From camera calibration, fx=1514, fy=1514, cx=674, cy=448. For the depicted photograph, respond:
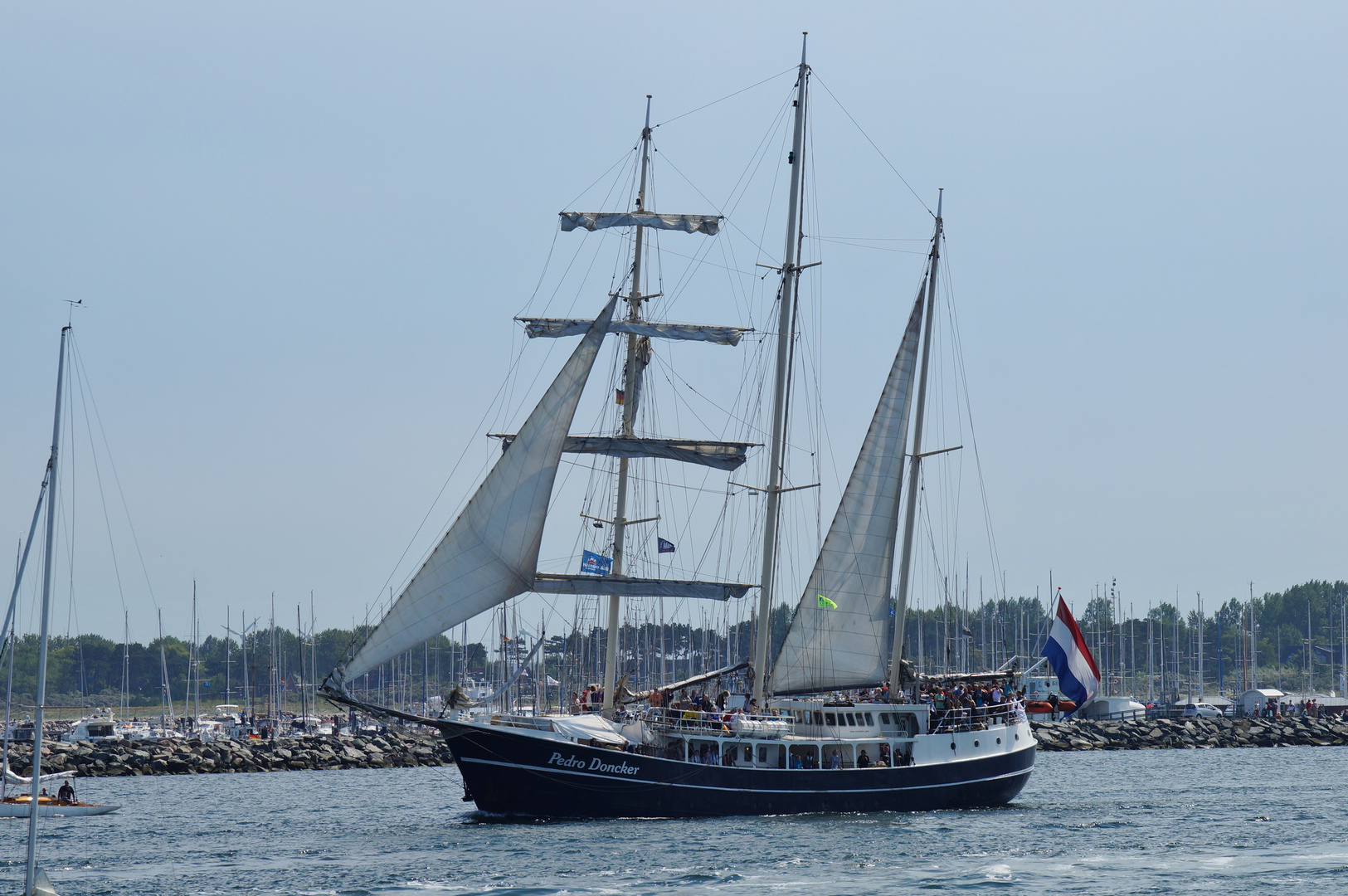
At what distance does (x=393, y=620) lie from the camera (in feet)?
141

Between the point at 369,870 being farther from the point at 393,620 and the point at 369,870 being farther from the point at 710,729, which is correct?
the point at 710,729

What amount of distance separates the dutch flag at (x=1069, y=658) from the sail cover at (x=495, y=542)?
63.9ft

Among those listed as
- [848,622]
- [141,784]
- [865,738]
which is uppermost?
[848,622]

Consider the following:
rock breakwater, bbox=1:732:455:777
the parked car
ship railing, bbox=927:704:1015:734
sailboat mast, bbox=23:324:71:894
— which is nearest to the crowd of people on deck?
ship railing, bbox=927:704:1015:734

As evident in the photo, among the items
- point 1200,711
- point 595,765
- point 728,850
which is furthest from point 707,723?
point 1200,711

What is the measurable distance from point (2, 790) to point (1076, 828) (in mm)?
39421

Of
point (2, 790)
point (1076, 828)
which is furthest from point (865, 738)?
point (2, 790)

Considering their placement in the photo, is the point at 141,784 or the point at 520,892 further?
the point at 141,784

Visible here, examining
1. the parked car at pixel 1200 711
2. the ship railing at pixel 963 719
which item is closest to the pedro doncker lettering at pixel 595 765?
the ship railing at pixel 963 719

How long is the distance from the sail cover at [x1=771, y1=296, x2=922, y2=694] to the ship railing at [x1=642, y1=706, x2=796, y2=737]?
3.26 metres

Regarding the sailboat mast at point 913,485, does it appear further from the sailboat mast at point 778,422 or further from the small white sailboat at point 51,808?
the small white sailboat at point 51,808

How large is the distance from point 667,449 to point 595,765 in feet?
40.4

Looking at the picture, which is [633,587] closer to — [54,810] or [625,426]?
[625,426]

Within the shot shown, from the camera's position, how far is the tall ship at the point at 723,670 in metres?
44.8
